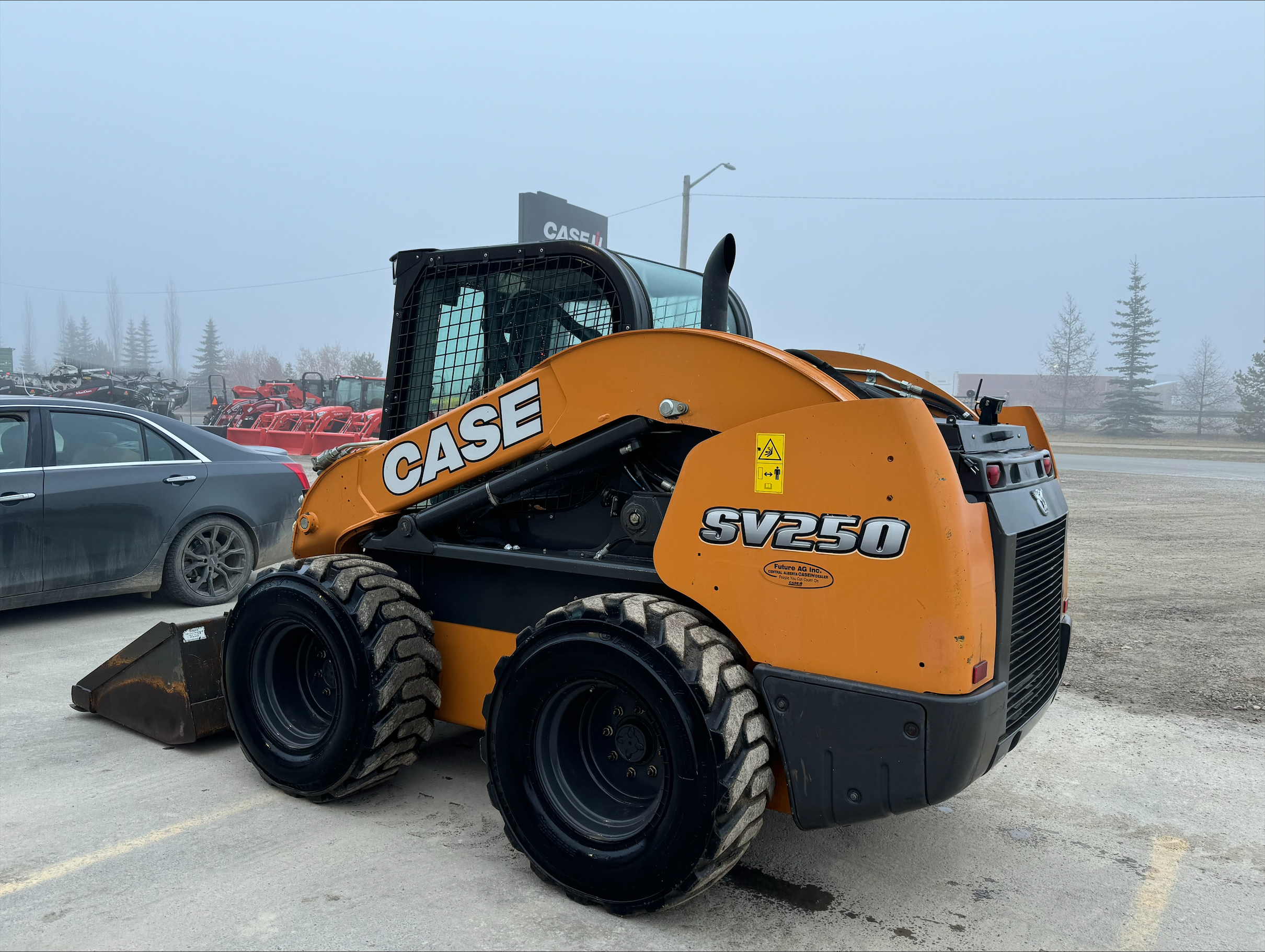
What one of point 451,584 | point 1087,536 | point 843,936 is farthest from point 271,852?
point 1087,536

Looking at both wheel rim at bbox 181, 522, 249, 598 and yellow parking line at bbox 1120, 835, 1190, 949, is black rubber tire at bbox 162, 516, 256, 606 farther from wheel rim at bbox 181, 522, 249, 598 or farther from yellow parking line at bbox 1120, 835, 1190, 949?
yellow parking line at bbox 1120, 835, 1190, 949

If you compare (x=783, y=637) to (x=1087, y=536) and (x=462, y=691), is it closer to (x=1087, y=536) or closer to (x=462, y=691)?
(x=462, y=691)

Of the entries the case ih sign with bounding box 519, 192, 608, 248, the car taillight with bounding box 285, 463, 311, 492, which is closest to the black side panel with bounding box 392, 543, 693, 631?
the car taillight with bounding box 285, 463, 311, 492

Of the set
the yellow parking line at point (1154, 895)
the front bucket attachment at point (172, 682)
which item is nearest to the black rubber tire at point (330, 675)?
the front bucket attachment at point (172, 682)

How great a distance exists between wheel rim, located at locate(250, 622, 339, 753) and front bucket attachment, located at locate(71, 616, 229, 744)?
0.30 m

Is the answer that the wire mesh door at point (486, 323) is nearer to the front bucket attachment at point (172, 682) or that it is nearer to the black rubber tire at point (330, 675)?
the black rubber tire at point (330, 675)

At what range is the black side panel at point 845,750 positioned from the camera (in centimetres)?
262

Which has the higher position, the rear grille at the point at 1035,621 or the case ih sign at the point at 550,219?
the case ih sign at the point at 550,219

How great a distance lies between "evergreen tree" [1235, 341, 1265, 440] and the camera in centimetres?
4797

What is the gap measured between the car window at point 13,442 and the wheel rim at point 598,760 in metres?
4.68

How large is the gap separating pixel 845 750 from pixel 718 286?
63.2 inches

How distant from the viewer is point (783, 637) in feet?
9.18

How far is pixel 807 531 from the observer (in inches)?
108

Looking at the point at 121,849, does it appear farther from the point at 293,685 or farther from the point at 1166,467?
the point at 1166,467
